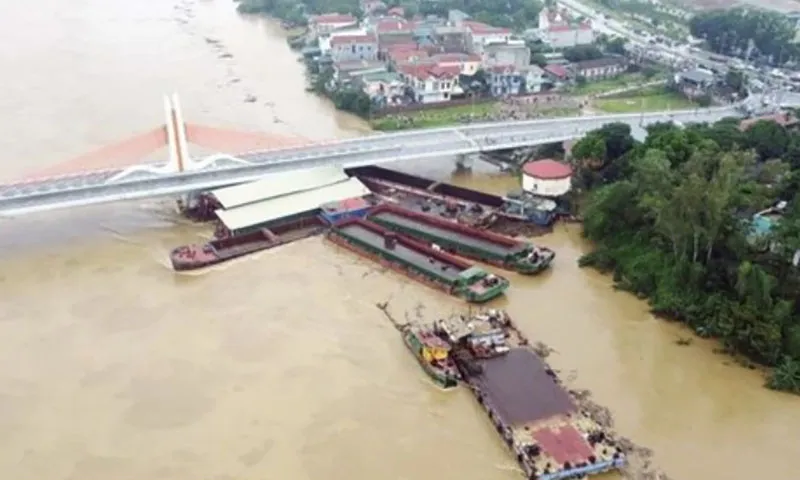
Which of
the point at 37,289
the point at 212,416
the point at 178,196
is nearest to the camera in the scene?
the point at 212,416

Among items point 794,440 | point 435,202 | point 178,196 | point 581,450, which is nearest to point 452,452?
point 581,450

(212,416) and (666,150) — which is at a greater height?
(666,150)

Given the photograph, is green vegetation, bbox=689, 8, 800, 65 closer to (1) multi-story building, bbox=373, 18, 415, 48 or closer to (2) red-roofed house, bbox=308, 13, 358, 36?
(1) multi-story building, bbox=373, 18, 415, 48

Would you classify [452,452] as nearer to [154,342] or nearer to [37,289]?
[154,342]

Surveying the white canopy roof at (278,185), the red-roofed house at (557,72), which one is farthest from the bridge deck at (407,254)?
the red-roofed house at (557,72)

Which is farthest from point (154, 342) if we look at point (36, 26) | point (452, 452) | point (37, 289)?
point (36, 26)

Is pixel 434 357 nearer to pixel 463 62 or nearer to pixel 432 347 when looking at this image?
pixel 432 347

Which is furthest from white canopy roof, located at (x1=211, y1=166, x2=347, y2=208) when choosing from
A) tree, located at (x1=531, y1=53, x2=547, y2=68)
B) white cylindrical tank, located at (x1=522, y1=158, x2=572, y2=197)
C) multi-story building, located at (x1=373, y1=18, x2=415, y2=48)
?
tree, located at (x1=531, y1=53, x2=547, y2=68)

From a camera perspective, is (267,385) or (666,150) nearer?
(267,385)

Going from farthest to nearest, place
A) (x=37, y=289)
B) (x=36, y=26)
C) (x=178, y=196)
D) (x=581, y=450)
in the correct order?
(x=36, y=26) → (x=178, y=196) → (x=37, y=289) → (x=581, y=450)
